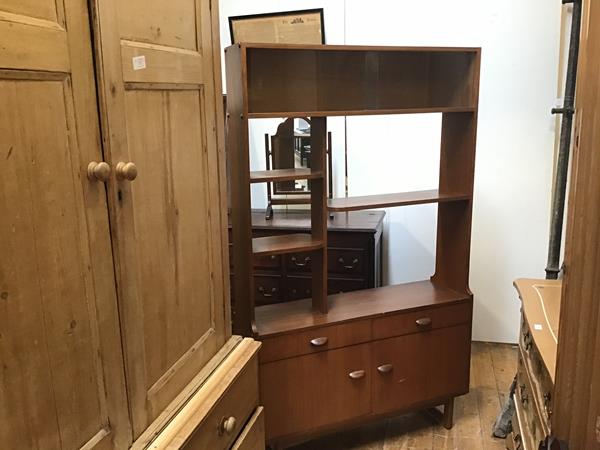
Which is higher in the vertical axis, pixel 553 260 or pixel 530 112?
pixel 530 112

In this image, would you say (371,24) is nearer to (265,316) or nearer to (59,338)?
(265,316)

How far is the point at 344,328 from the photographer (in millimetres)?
2312

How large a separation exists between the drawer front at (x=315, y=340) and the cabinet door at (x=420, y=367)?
110 millimetres

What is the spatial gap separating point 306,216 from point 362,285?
528 mm

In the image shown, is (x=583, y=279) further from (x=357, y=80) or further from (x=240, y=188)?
(x=357, y=80)

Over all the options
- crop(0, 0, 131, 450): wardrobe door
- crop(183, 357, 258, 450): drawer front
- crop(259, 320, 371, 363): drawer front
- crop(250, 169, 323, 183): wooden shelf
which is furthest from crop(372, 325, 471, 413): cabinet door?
crop(0, 0, 131, 450): wardrobe door

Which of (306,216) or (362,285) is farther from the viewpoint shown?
(306,216)

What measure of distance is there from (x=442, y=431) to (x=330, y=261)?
101 cm

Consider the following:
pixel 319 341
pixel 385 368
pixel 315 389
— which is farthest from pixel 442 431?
pixel 319 341

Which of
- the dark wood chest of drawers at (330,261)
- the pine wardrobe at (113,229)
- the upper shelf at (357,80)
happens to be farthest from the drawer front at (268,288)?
the pine wardrobe at (113,229)

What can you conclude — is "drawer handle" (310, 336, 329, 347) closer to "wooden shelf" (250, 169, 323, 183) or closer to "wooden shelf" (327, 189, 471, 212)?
"wooden shelf" (327, 189, 471, 212)

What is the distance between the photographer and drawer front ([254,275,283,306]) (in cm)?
318

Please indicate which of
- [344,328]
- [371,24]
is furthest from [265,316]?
[371,24]

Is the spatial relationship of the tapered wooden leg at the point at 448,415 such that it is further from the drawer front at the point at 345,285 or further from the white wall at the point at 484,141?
the white wall at the point at 484,141
